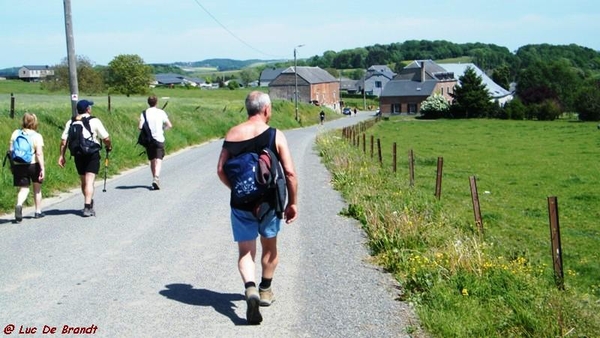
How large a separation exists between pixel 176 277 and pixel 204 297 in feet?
2.71

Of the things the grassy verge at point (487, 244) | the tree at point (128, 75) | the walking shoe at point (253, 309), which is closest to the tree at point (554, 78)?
the tree at point (128, 75)

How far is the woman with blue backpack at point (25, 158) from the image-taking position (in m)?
10.2

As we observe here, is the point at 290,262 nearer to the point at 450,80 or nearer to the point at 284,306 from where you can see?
the point at 284,306

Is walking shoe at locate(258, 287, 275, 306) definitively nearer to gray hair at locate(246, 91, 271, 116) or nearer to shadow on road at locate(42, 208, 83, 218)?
gray hair at locate(246, 91, 271, 116)

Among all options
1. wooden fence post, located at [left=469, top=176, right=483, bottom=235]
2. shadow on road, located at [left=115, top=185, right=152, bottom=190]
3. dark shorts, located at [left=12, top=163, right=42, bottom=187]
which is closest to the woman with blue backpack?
dark shorts, located at [left=12, top=163, right=42, bottom=187]

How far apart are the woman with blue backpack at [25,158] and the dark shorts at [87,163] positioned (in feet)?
1.89

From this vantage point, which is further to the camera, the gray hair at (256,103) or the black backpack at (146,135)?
the black backpack at (146,135)

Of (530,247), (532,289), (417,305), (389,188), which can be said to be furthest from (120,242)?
(530,247)

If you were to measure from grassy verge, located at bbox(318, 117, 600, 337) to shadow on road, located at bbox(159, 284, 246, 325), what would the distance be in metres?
1.64

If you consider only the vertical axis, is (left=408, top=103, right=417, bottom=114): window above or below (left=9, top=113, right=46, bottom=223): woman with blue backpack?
below

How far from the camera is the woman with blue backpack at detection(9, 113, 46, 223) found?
1023cm

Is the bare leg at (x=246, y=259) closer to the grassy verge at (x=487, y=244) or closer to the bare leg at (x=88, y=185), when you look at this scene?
the grassy verge at (x=487, y=244)

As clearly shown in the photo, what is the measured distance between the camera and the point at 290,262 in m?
7.71

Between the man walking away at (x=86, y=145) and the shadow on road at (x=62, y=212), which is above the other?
the man walking away at (x=86, y=145)
